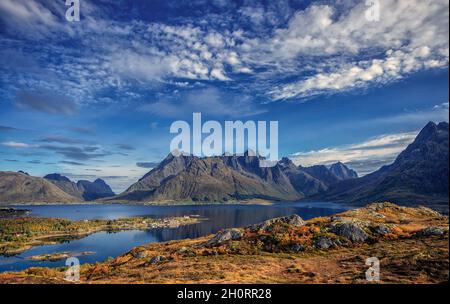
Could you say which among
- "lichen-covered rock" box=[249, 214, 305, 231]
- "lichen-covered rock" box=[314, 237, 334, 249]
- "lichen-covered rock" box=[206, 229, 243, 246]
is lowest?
"lichen-covered rock" box=[206, 229, 243, 246]

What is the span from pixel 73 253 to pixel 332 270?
13176 cm

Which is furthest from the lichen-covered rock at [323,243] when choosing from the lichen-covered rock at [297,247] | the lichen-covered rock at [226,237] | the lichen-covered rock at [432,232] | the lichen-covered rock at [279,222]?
the lichen-covered rock at [226,237]

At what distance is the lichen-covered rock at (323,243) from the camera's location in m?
47.0

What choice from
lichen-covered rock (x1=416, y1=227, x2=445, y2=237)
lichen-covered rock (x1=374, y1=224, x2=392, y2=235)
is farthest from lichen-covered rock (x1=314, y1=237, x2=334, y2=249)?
lichen-covered rock (x1=416, y1=227, x2=445, y2=237)

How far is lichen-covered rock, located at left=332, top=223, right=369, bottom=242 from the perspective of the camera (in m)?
48.7

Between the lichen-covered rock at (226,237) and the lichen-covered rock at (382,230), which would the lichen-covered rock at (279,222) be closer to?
the lichen-covered rock at (226,237)

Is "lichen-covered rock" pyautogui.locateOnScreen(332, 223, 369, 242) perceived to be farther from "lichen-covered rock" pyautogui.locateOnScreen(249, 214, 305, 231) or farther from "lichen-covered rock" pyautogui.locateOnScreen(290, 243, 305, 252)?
"lichen-covered rock" pyautogui.locateOnScreen(249, 214, 305, 231)

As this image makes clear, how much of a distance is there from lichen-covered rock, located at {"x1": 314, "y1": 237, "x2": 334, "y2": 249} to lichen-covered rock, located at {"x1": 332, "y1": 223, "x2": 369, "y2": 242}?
348 cm

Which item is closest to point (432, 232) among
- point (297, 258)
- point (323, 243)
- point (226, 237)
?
point (323, 243)

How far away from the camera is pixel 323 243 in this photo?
47.6 metres
